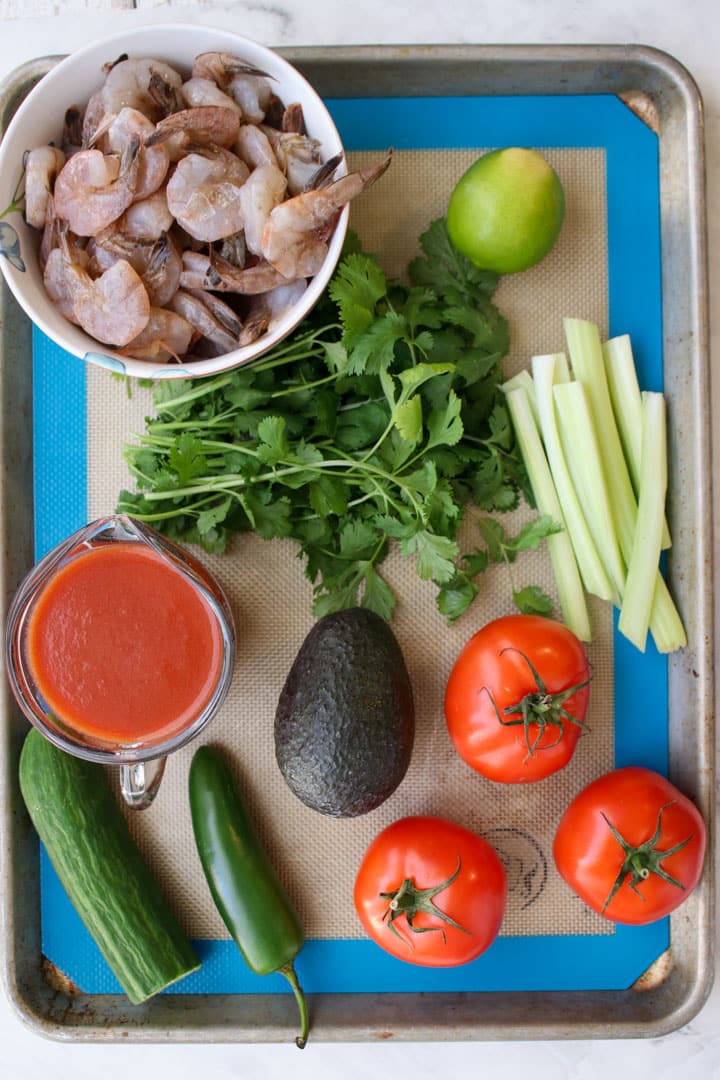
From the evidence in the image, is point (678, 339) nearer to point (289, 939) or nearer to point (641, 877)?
point (641, 877)

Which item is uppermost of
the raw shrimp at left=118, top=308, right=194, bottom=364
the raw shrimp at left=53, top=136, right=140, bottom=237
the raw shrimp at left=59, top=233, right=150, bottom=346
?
the raw shrimp at left=53, top=136, right=140, bottom=237

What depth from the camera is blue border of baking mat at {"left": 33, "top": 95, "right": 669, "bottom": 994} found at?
1.20m

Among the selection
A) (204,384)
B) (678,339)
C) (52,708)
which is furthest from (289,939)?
(678,339)

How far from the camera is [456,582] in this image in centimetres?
115

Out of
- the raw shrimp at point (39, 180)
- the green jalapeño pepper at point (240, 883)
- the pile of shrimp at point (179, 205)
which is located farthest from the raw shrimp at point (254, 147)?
the green jalapeño pepper at point (240, 883)

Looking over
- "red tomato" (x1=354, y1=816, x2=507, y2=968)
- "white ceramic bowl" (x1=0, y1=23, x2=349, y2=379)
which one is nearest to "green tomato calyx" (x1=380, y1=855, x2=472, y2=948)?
"red tomato" (x1=354, y1=816, x2=507, y2=968)

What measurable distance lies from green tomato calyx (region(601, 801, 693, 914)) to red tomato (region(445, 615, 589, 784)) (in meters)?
0.13

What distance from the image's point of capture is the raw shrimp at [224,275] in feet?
3.18

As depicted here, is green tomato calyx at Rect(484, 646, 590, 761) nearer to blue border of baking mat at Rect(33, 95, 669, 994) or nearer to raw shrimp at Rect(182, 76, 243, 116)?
blue border of baking mat at Rect(33, 95, 669, 994)

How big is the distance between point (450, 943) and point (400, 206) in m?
1.01

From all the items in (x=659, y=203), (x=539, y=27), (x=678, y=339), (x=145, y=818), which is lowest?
(x=145, y=818)

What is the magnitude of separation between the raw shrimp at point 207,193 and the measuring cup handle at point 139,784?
664 millimetres

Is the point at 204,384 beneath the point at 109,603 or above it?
above

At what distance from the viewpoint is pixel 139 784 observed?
1.14m
